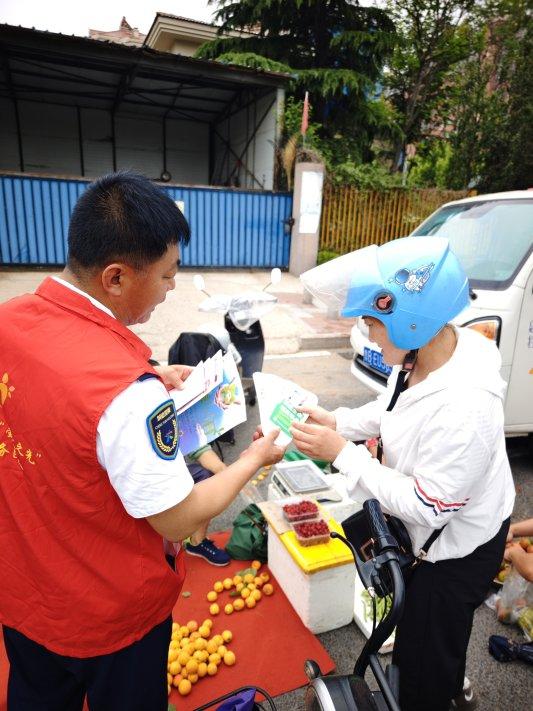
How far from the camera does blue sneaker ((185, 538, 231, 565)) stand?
307 cm

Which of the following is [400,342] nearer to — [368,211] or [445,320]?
[445,320]

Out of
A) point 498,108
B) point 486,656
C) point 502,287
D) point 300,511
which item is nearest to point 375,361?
point 502,287

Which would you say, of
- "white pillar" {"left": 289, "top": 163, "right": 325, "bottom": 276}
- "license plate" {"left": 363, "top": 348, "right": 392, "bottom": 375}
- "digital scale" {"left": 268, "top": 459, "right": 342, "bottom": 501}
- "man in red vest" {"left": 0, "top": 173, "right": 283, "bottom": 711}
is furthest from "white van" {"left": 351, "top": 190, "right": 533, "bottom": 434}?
"white pillar" {"left": 289, "top": 163, "right": 325, "bottom": 276}

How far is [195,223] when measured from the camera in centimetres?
1161

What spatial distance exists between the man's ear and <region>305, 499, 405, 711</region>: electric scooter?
3.01ft

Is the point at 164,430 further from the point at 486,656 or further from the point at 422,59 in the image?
the point at 422,59

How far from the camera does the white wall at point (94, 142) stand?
51.3ft

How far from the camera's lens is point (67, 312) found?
1107 mm

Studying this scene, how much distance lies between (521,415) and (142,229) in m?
3.71

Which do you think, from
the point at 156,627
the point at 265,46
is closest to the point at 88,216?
the point at 156,627

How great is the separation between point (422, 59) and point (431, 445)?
17.3 m

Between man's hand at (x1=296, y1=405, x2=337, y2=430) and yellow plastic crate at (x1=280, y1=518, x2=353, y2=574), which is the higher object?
man's hand at (x1=296, y1=405, x2=337, y2=430)

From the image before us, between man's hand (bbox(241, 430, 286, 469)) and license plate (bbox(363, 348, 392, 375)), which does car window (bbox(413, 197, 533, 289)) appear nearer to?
license plate (bbox(363, 348, 392, 375))

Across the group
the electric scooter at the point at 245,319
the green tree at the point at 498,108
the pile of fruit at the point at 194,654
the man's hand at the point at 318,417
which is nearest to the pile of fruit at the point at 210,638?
the pile of fruit at the point at 194,654
